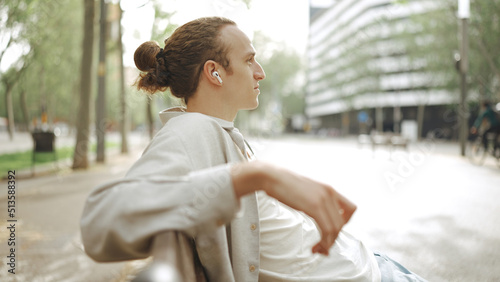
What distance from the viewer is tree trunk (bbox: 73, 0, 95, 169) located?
42.3 feet

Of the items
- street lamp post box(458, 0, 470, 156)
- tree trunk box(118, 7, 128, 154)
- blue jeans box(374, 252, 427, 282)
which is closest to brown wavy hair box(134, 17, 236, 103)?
blue jeans box(374, 252, 427, 282)

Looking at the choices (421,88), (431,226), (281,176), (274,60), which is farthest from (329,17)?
(281,176)

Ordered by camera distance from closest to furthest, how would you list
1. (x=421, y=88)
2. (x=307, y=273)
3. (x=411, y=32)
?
(x=307, y=273), (x=411, y=32), (x=421, y=88)

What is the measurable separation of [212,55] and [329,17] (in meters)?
81.5

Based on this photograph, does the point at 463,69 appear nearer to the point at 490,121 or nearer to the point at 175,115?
the point at 490,121

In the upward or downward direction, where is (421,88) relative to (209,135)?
upward

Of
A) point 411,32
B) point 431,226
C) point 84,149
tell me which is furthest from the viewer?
point 411,32

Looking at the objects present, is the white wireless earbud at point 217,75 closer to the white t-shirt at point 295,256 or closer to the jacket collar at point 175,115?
the jacket collar at point 175,115

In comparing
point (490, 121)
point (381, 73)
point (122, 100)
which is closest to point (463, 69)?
point (490, 121)

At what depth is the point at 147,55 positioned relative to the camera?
150cm

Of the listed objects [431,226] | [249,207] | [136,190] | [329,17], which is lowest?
[431,226]

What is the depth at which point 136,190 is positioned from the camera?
3.02 ft

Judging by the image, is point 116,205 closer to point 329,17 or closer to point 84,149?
point 84,149

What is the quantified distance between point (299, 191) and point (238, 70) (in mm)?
653
